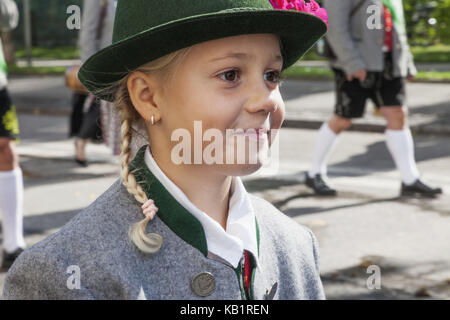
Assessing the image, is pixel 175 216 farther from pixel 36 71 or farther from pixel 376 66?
pixel 36 71

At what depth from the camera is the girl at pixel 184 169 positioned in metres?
1.69

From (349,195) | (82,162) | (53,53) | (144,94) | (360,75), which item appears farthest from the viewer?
(53,53)

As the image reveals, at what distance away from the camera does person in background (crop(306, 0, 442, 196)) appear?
21.4 ft

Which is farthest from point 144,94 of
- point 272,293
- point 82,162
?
point 82,162

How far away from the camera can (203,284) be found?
176cm

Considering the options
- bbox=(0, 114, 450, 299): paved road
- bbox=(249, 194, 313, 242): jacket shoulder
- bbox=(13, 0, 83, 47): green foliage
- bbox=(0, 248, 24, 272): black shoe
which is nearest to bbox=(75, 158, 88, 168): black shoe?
bbox=(0, 114, 450, 299): paved road

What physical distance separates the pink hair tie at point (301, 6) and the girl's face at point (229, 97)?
0.25 feet

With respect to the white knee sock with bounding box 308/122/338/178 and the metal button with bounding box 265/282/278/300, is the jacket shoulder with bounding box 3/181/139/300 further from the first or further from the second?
the white knee sock with bounding box 308/122/338/178

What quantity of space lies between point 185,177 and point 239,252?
0.70 ft

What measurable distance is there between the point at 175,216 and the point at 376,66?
500 centimetres

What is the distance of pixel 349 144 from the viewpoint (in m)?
9.41

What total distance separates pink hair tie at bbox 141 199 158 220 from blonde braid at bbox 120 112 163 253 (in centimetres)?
1

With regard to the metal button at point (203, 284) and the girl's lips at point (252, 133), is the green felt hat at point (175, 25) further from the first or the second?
the metal button at point (203, 284)
